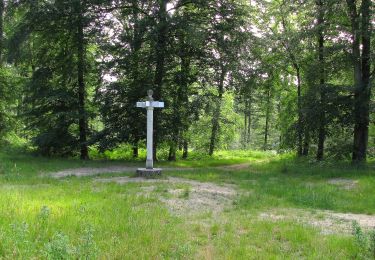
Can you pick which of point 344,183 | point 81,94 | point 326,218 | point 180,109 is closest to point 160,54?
point 180,109

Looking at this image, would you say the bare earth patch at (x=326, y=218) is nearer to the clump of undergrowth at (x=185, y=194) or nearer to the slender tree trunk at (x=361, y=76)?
the clump of undergrowth at (x=185, y=194)

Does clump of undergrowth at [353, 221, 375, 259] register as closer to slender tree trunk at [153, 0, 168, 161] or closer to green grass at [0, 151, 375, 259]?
green grass at [0, 151, 375, 259]

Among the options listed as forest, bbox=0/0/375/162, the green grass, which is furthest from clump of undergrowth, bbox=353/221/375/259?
forest, bbox=0/0/375/162

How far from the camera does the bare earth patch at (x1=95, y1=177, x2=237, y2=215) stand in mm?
9141

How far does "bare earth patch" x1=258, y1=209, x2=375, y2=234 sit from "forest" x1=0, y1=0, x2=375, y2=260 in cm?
4

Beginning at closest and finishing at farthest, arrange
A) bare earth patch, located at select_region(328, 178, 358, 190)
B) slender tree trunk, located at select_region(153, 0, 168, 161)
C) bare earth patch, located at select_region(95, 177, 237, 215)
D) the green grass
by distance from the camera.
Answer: the green grass → bare earth patch, located at select_region(95, 177, 237, 215) → bare earth patch, located at select_region(328, 178, 358, 190) → slender tree trunk, located at select_region(153, 0, 168, 161)

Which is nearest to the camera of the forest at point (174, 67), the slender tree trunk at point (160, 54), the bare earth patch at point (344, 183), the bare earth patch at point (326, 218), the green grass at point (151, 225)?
the green grass at point (151, 225)

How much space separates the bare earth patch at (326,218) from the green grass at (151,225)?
395mm

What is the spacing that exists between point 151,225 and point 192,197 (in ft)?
11.0

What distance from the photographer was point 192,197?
10.3 m

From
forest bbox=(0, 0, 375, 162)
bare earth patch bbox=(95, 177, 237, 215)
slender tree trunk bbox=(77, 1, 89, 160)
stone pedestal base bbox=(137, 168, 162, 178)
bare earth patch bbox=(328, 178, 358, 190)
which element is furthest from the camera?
slender tree trunk bbox=(77, 1, 89, 160)

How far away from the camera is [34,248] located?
17.8 ft

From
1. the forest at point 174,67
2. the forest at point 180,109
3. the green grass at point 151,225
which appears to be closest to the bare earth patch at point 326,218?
the forest at point 180,109

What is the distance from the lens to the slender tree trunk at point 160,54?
19266 mm
